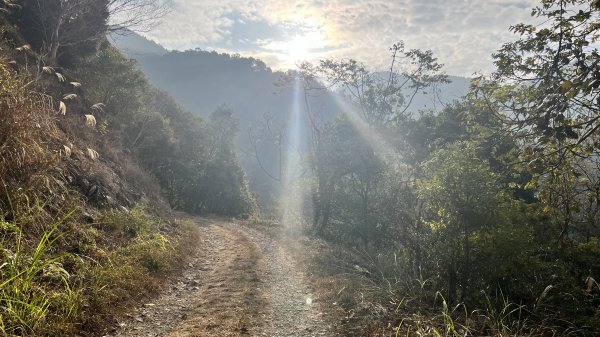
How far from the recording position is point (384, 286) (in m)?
10.0

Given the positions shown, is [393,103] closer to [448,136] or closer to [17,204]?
[448,136]

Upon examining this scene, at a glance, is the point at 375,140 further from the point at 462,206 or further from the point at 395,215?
the point at 462,206

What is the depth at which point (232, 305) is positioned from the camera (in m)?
8.50

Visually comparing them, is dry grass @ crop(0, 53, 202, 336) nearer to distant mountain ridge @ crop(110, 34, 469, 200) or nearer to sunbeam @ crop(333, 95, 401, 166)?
sunbeam @ crop(333, 95, 401, 166)

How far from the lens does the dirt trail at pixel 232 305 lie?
23.0 ft

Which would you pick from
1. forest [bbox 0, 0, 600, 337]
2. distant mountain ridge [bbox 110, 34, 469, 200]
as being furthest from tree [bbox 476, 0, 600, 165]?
distant mountain ridge [bbox 110, 34, 469, 200]

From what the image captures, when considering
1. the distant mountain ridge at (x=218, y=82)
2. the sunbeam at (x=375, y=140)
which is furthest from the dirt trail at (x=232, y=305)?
the distant mountain ridge at (x=218, y=82)

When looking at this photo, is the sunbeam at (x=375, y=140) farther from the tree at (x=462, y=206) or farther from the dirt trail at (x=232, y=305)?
the tree at (x=462, y=206)

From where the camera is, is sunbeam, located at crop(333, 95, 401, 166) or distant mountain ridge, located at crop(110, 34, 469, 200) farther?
distant mountain ridge, located at crop(110, 34, 469, 200)

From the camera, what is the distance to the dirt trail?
23.0ft

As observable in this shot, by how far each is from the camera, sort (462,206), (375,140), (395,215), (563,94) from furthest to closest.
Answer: (375,140)
(395,215)
(462,206)
(563,94)

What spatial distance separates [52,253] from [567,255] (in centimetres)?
1051

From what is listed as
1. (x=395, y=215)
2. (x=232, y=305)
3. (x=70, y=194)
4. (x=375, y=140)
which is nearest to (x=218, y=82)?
(x=375, y=140)

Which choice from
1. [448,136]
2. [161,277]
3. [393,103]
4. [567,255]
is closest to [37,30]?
[161,277]
